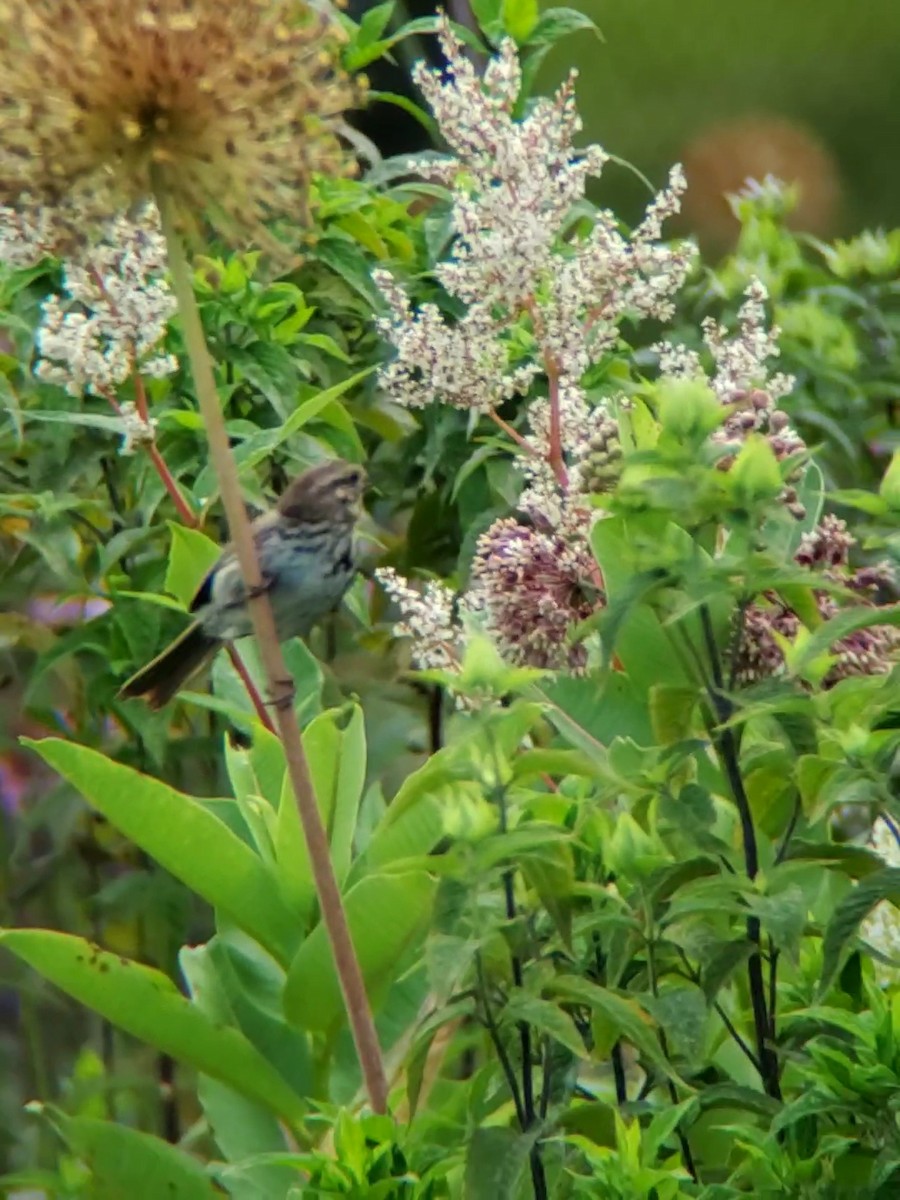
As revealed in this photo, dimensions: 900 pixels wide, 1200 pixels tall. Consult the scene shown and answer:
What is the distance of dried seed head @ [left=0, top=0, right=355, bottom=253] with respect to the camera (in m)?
1.24

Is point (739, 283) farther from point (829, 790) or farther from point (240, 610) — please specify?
point (829, 790)

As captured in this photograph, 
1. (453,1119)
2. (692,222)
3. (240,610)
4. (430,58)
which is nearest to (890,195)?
(692,222)

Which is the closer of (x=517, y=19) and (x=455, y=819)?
(x=455, y=819)

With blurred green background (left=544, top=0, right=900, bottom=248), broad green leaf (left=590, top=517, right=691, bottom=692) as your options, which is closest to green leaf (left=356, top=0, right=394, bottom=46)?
broad green leaf (left=590, top=517, right=691, bottom=692)

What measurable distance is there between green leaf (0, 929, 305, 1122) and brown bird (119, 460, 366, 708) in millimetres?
438

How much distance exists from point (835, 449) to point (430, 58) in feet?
2.78

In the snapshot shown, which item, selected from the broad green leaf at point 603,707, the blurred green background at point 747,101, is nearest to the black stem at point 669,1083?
the broad green leaf at point 603,707

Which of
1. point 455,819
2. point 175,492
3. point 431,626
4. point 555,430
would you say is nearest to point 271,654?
point 455,819

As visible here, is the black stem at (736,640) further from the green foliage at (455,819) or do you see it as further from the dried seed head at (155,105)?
the dried seed head at (155,105)

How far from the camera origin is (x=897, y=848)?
1563 millimetres

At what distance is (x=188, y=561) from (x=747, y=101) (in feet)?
11.9

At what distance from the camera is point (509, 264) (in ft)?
5.49

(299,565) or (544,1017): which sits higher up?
(299,565)

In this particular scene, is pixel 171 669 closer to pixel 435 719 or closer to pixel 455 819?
pixel 435 719
